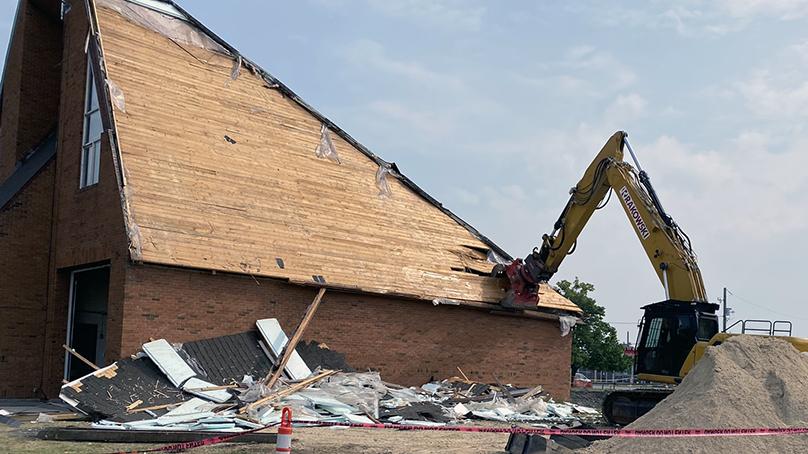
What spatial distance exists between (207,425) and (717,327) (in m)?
9.98

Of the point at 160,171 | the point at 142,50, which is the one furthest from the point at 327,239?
the point at 142,50

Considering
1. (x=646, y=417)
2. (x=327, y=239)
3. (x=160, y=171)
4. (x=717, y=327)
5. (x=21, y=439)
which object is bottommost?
(x=21, y=439)

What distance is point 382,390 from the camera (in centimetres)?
1791

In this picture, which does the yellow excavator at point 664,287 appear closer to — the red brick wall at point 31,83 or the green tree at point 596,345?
the red brick wall at point 31,83

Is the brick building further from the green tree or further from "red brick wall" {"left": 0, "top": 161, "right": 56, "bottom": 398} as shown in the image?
the green tree

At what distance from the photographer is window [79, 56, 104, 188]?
1953cm

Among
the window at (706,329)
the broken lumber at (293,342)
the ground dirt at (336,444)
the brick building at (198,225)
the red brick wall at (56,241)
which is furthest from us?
the red brick wall at (56,241)

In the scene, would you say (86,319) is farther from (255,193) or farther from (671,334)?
(671,334)

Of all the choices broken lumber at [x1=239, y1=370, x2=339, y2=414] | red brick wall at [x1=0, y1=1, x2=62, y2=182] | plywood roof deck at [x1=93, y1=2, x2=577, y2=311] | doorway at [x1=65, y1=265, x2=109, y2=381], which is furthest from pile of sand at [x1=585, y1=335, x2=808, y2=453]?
red brick wall at [x1=0, y1=1, x2=62, y2=182]

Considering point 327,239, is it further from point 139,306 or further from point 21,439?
point 21,439

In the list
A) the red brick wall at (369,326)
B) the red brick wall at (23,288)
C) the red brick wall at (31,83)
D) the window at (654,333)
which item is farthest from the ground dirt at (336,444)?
the red brick wall at (31,83)

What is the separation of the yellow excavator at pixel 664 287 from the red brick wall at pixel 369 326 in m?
4.20

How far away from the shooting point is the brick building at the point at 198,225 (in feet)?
59.3

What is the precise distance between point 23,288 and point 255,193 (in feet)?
20.7
